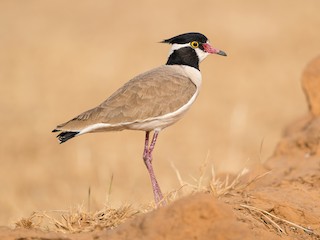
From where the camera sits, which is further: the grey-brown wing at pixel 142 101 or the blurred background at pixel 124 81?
the blurred background at pixel 124 81

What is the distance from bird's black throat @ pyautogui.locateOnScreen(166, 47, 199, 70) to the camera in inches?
263

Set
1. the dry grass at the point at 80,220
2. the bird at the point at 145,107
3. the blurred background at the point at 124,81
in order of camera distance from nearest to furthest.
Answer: the dry grass at the point at 80,220, the bird at the point at 145,107, the blurred background at the point at 124,81

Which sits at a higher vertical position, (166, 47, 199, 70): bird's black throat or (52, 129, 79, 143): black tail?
(166, 47, 199, 70): bird's black throat

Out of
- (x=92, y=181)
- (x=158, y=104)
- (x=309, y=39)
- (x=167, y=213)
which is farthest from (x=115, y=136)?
(x=167, y=213)

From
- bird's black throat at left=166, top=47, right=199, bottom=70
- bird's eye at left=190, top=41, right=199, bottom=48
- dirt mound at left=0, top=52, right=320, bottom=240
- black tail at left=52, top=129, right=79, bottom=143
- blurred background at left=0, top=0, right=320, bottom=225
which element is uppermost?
bird's eye at left=190, top=41, right=199, bottom=48

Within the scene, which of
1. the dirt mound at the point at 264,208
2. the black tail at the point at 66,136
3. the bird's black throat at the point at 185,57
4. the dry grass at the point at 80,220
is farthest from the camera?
the bird's black throat at the point at 185,57

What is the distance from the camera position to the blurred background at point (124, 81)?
1160 centimetres

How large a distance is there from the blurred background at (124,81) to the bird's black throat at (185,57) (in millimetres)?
1534

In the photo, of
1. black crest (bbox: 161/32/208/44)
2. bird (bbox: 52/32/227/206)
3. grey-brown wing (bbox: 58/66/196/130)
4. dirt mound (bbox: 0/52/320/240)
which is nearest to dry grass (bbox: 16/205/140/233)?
dirt mound (bbox: 0/52/320/240)

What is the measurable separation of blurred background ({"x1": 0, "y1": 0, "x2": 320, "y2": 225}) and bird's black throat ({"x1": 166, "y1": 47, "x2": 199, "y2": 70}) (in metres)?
1.53

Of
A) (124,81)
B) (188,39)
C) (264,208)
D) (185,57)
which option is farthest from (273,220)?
(124,81)

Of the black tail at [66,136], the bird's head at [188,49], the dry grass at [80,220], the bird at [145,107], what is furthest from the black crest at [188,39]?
the dry grass at [80,220]

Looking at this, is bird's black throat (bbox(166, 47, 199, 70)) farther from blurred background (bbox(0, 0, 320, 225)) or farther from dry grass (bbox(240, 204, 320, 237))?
dry grass (bbox(240, 204, 320, 237))

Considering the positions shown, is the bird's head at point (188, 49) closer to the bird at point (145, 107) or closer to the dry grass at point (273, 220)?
the bird at point (145, 107)
